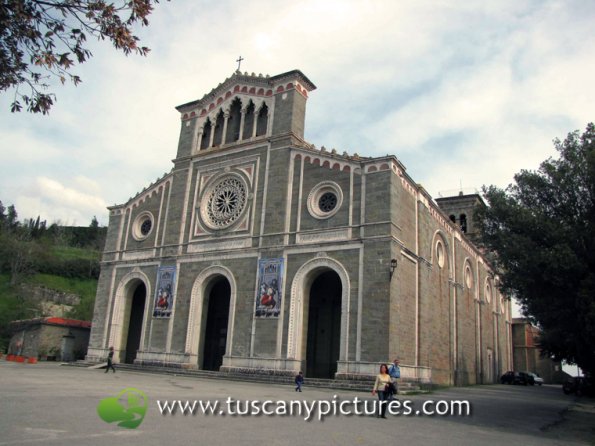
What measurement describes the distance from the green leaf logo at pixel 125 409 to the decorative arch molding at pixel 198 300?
13.9 metres

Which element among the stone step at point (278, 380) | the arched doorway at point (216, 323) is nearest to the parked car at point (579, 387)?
the stone step at point (278, 380)

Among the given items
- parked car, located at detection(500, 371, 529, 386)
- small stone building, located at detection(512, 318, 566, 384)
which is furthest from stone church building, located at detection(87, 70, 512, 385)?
small stone building, located at detection(512, 318, 566, 384)

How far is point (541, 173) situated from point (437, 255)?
13.7m

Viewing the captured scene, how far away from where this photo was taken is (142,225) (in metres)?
34.2

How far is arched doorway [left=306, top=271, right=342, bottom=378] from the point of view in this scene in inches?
1080

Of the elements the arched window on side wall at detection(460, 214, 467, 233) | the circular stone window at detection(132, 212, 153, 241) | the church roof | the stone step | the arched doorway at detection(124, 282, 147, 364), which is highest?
the church roof

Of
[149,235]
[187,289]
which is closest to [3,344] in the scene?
[149,235]

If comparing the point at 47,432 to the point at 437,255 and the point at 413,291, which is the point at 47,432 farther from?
the point at 437,255

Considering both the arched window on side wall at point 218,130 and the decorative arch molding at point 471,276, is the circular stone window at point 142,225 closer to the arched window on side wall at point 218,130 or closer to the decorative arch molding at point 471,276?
the arched window on side wall at point 218,130

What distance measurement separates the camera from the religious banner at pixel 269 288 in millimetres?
25969

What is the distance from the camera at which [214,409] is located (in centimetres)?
1198

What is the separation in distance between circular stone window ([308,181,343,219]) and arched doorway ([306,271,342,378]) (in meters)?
3.35

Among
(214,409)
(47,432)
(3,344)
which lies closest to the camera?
(47,432)

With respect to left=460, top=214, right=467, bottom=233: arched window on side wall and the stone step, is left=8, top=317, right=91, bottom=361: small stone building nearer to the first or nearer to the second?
the stone step
